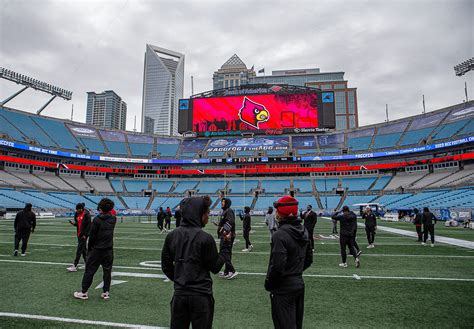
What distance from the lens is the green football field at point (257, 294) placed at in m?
5.15

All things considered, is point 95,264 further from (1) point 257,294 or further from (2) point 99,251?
(1) point 257,294

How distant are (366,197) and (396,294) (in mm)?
49369

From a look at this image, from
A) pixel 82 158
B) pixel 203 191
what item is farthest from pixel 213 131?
pixel 82 158

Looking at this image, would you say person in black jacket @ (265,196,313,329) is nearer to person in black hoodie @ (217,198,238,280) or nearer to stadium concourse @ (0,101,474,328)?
stadium concourse @ (0,101,474,328)

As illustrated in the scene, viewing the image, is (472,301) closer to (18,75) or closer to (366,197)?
(366,197)

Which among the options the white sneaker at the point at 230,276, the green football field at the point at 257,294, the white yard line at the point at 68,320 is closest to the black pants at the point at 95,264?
the green football field at the point at 257,294

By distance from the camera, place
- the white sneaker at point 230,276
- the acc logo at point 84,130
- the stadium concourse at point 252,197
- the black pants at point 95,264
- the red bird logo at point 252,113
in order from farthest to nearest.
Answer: the acc logo at point 84,130
the red bird logo at point 252,113
the white sneaker at point 230,276
the black pants at point 95,264
the stadium concourse at point 252,197

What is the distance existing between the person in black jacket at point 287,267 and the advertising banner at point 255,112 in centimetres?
6192

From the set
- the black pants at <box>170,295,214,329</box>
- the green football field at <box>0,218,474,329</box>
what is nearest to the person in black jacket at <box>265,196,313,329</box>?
the black pants at <box>170,295,214,329</box>

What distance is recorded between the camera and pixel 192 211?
3219 mm

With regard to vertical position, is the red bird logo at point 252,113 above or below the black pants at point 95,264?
above

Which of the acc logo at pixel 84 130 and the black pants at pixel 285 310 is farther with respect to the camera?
the acc logo at pixel 84 130

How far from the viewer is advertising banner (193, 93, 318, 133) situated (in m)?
63.7

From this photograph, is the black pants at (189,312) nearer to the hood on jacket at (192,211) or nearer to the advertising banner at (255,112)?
the hood on jacket at (192,211)
